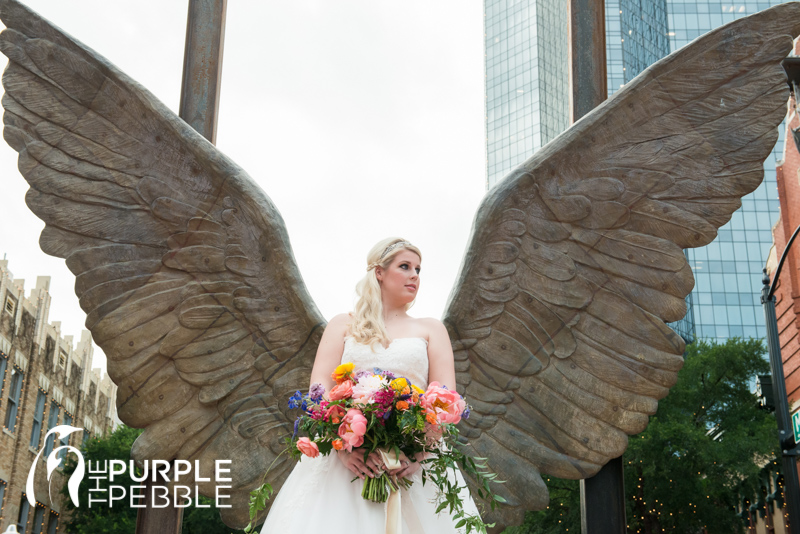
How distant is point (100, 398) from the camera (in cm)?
2686

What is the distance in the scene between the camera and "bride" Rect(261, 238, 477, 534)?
9.32ft

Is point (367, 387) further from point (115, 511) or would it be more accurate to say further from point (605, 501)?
point (115, 511)

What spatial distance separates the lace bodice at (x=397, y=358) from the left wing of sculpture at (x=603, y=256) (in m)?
0.59

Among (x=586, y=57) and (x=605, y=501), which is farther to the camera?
(x=586, y=57)

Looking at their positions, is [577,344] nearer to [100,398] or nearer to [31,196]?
[31,196]

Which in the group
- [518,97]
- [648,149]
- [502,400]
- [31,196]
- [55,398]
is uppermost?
[518,97]

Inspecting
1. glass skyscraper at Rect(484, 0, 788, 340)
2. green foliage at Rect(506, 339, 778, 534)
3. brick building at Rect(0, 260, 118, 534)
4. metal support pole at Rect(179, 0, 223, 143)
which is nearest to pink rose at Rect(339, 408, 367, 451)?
metal support pole at Rect(179, 0, 223, 143)

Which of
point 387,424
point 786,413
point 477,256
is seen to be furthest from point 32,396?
point 387,424

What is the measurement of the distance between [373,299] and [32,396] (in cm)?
1899

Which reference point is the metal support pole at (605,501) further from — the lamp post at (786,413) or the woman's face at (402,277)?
the lamp post at (786,413)

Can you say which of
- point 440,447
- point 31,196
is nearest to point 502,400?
point 440,447

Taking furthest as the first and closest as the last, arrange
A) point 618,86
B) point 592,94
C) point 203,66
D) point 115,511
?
point 618,86 < point 115,511 < point 203,66 < point 592,94

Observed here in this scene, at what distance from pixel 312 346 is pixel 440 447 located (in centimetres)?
112

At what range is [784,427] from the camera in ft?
19.9
